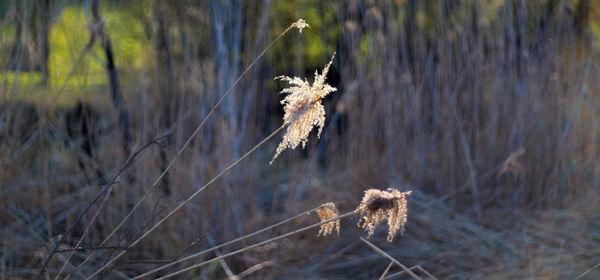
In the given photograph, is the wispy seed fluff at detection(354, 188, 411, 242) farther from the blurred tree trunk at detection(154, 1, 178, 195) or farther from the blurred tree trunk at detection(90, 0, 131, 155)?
the blurred tree trunk at detection(90, 0, 131, 155)

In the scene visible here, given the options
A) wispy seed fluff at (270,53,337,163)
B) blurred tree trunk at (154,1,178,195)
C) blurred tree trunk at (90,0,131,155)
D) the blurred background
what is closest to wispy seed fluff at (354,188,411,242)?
wispy seed fluff at (270,53,337,163)

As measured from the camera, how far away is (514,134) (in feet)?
9.36

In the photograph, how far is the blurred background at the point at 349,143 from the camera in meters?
2.27

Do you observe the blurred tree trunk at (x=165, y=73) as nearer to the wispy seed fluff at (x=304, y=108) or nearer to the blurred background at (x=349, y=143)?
the blurred background at (x=349, y=143)

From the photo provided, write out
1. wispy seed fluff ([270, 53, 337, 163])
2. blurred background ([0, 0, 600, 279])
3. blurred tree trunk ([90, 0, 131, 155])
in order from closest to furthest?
1. wispy seed fluff ([270, 53, 337, 163])
2. blurred background ([0, 0, 600, 279])
3. blurred tree trunk ([90, 0, 131, 155])

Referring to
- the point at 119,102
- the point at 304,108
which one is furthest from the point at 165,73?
the point at 304,108

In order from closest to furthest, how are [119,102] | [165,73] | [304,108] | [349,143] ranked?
[304,108] < [119,102] < [165,73] < [349,143]

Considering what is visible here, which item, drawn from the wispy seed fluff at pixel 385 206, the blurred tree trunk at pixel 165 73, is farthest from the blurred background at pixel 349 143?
the wispy seed fluff at pixel 385 206

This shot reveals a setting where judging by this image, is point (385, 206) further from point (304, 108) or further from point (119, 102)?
point (119, 102)

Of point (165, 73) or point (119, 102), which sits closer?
point (119, 102)

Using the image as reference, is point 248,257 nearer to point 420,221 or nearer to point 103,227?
point 103,227

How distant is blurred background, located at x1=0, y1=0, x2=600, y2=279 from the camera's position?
2270 mm

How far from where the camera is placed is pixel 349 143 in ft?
9.20

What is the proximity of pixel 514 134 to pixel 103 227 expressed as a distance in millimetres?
1654
